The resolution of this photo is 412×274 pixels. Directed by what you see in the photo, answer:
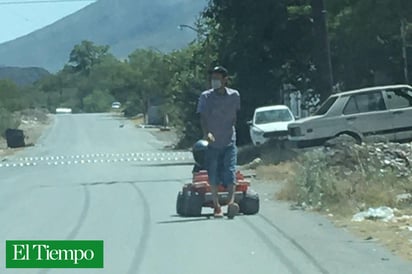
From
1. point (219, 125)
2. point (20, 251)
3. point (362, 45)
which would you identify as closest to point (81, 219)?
point (219, 125)

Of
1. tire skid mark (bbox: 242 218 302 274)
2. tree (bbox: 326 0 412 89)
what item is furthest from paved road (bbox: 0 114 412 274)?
tree (bbox: 326 0 412 89)

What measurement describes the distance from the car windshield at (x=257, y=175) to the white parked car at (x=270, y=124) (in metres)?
0.07

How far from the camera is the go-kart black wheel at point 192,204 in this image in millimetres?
16953

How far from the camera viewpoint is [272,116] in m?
38.4

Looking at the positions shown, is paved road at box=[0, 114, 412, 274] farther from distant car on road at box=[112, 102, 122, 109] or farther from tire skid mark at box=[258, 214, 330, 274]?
distant car on road at box=[112, 102, 122, 109]

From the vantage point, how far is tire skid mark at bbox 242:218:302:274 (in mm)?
12031

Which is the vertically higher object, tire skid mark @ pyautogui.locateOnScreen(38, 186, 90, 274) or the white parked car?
the white parked car

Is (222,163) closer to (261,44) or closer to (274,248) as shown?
(274,248)

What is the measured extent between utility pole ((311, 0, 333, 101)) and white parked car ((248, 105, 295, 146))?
63.2 inches

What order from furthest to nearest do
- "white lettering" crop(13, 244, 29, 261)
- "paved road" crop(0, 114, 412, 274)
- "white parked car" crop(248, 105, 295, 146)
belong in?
1. "white parked car" crop(248, 105, 295, 146)
2. "white lettering" crop(13, 244, 29, 261)
3. "paved road" crop(0, 114, 412, 274)

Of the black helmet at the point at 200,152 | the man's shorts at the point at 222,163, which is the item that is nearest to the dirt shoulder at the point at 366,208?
the man's shorts at the point at 222,163

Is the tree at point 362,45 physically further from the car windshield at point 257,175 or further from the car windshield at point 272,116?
the car windshield at point 272,116

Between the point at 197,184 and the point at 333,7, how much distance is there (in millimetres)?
20048

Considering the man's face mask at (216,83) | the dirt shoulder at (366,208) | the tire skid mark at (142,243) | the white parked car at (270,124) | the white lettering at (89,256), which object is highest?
the man's face mask at (216,83)
